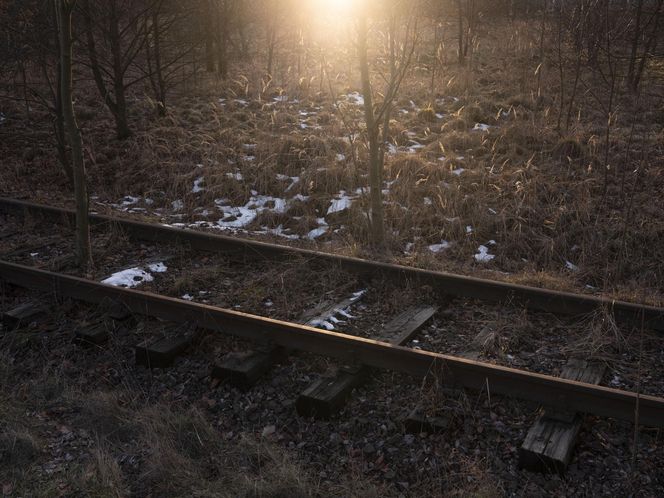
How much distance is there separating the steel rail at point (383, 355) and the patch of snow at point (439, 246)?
3266 mm

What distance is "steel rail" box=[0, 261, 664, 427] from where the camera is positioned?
13.4ft

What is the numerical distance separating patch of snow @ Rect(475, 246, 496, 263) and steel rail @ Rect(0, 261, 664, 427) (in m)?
3.32

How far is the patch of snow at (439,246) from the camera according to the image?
8.10 m

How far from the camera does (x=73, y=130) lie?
23.4 feet

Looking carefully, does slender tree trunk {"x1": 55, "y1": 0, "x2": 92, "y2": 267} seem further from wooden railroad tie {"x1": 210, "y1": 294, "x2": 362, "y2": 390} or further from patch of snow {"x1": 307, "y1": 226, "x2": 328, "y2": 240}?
wooden railroad tie {"x1": 210, "y1": 294, "x2": 362, "y2": 390}

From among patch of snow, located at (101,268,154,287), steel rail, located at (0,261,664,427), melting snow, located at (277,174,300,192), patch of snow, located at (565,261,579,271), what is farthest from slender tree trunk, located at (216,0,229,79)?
patch of snow, located at (565,261,579,271)

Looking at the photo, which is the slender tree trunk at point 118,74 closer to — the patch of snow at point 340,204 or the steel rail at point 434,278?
the steel rail at point 434,278

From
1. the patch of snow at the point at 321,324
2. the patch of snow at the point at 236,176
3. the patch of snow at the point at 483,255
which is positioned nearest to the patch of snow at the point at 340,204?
the patch of snow at the point at 236,176

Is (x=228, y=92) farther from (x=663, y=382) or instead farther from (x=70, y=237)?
(x=663, y=382)

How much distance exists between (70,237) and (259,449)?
535 centimetres

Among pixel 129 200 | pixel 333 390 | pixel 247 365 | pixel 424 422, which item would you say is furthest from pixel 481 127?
pixel 424 422

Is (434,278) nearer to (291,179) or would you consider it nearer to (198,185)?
(291,179)

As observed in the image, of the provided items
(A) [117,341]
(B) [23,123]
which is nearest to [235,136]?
(B) [23,123]

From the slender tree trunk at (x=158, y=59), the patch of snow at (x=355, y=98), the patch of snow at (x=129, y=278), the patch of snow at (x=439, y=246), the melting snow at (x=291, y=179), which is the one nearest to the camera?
the patch of snow at (x=129, y=278)
